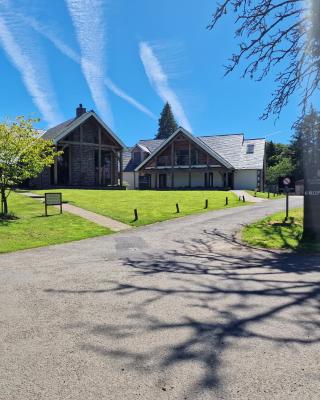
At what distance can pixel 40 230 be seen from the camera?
14109 mm

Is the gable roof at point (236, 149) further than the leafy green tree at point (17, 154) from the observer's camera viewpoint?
Yes

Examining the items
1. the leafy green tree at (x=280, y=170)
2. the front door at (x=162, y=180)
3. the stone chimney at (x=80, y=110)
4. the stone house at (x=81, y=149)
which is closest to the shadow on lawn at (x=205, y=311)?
the stone house at (x=81, y=149)

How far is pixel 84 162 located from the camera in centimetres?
4028

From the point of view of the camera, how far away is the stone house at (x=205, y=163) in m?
45.1

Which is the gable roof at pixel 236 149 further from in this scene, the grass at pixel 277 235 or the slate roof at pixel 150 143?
the grass at pixel 277 235

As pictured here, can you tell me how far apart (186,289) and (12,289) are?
3041 millimetres

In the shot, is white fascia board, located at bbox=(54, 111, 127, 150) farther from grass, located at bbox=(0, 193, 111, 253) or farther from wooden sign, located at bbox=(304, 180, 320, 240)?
wooden sign, located at bbox=(304, 180, 320, 240)

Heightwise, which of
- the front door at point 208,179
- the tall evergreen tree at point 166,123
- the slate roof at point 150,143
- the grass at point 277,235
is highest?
the tall evergreen tree at point 166,123

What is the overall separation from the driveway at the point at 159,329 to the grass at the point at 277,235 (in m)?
2.14

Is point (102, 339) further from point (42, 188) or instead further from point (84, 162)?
point (84, 162)

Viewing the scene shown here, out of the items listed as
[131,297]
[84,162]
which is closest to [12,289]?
[131,297]

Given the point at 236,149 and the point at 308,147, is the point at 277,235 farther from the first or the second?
the point at 236,149

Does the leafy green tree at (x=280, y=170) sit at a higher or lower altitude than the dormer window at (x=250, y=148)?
lower

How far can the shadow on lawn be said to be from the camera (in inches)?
161
